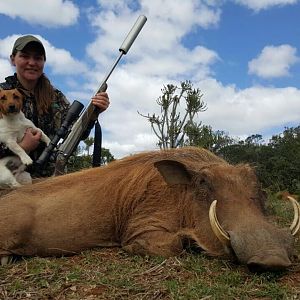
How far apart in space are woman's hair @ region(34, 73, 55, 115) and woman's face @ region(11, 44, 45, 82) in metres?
0.11

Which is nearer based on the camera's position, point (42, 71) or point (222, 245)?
point (222, 245)

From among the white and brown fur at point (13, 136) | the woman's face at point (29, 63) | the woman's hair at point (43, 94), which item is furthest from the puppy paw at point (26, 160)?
the woman's face at point (29, 63)

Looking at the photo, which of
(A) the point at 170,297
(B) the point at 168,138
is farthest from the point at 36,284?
(B) the point at 168,138

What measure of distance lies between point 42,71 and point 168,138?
12.4m

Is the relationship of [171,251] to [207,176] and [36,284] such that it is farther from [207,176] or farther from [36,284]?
[36,284]

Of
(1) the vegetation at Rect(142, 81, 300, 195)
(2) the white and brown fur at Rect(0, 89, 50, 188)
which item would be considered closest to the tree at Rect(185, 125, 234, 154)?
(1) the vegetation at Rect(142, 81, 300, 195)

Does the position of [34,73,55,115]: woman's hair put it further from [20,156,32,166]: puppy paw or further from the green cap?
[20,156,32,166]: puppy paw

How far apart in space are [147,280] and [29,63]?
369cm

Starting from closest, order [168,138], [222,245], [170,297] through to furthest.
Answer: [170,297]
[222,245]
[168,138]

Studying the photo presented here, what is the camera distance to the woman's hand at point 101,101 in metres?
5.73

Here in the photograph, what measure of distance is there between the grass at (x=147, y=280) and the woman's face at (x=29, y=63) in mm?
2924

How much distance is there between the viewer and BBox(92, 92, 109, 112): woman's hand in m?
5.73

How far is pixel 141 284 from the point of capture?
9.92 feet

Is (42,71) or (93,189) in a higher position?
(42,71)
